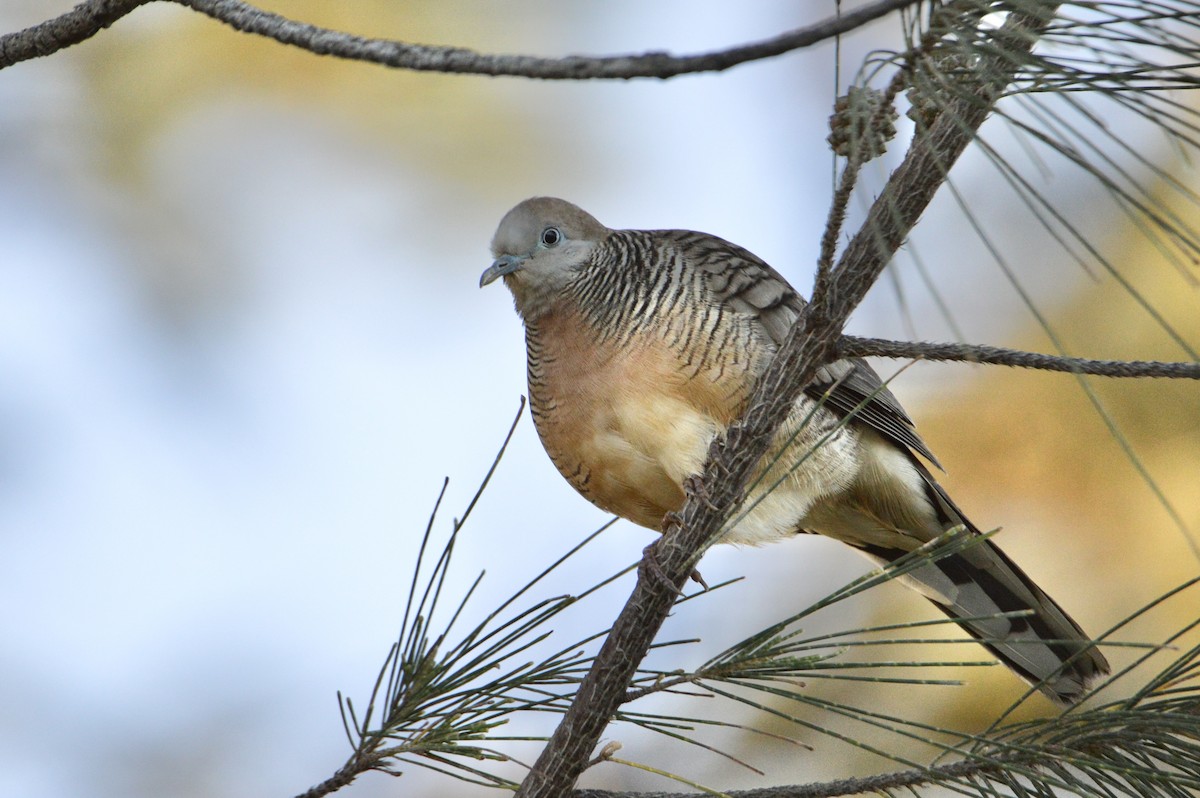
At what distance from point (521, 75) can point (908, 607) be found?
453 centimetres

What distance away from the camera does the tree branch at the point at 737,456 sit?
1931 millimetres

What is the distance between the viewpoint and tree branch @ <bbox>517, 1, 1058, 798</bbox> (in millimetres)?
1931

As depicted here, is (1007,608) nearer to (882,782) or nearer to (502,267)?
(882,782)

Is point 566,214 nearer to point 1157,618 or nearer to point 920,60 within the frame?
point 920,60

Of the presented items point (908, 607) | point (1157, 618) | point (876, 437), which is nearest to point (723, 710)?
point (908, 607)

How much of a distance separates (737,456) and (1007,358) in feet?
1.84

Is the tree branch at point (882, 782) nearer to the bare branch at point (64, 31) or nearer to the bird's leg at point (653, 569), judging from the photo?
the bird's leg at point (653, 569)

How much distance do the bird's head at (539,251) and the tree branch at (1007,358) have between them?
5.80 ft

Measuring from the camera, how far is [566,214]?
152 inches

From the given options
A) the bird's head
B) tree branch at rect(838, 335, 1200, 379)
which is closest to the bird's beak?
the bird's head

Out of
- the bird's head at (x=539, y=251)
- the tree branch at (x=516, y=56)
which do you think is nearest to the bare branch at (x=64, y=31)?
the tree branch at (x=516, y=56)

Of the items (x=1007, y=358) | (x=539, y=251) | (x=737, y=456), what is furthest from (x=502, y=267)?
(x=1007, y=358)

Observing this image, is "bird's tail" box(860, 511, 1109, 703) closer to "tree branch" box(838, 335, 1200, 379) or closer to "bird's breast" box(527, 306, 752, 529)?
"bird's breast" box(527, 306, 752, 529)

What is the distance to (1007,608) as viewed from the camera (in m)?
3.55
